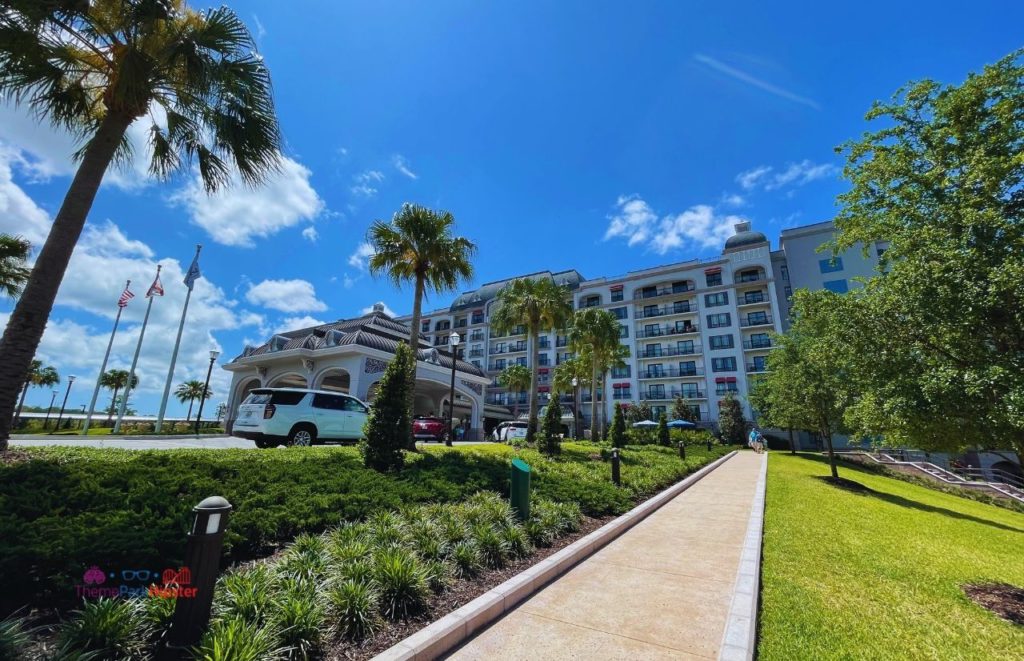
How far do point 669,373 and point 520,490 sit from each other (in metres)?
48.0

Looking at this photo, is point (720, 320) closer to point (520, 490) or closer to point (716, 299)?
point (716, 299)

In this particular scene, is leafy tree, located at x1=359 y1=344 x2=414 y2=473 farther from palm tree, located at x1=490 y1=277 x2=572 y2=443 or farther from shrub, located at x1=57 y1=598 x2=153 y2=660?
palm tree, located at x1=490 y1=277 x2=572 y2=443

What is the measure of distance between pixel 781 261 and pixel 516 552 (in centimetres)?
5706

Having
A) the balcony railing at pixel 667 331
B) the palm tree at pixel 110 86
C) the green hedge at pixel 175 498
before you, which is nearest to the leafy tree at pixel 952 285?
the green hedge at pixel 175 498

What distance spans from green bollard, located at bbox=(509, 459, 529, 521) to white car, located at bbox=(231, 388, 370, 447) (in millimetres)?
7132

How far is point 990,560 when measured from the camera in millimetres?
7688

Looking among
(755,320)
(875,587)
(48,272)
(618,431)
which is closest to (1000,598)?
(875,587)

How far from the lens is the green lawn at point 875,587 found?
12.2 feet

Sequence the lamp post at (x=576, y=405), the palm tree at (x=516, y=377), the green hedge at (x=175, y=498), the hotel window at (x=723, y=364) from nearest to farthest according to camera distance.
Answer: the green hedge at (x=175, y=498) → the lamp post at (x=576, y=405) → the hotel window at (x=723, y=364) → the palm tree at (x=516, y=377)

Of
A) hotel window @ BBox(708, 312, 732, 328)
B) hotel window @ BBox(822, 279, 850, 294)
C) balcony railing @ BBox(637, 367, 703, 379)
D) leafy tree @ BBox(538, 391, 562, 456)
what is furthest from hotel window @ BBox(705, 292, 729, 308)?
leafy tree @ BBox(538, 391, 562, 456)

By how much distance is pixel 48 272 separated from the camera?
683cm

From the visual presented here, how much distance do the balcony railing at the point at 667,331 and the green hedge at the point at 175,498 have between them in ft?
145

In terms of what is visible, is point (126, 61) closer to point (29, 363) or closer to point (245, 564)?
point (29, 363)

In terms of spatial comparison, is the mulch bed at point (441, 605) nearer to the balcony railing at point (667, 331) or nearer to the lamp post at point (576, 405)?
the lamp post at point (576, 405)
